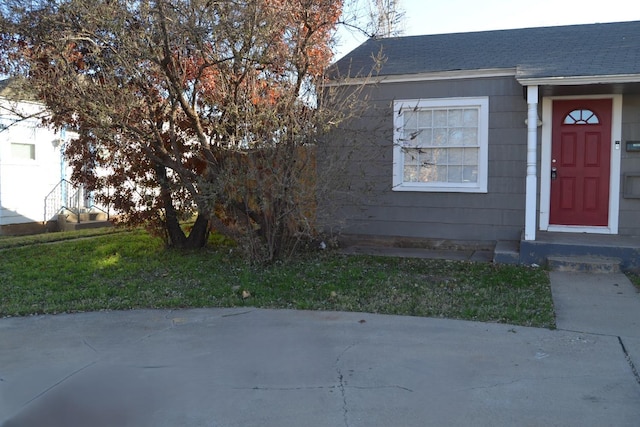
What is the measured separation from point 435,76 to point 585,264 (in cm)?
394

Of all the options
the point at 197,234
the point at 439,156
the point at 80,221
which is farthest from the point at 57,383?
the point at 80,221

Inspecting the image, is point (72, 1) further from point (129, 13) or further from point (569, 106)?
point (569, 106)

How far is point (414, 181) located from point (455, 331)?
481 centimetres

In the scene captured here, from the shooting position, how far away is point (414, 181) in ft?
33.0

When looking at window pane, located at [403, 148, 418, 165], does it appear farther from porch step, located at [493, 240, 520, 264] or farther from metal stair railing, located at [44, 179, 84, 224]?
metal stair railing, located at [44, 179, 84, 224]

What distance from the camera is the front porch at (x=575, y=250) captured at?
26.2 ft

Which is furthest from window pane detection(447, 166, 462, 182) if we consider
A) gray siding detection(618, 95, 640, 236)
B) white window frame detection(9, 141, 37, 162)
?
white window frame detection(9, 141, 37, 162)

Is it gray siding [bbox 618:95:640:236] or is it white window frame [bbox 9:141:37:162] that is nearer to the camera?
gray siding [bbox 618:95:640:236]

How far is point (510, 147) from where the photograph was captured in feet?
30.9

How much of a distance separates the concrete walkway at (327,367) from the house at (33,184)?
Answer: 8.81 m

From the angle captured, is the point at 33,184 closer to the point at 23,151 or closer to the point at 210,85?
the point at 23,151

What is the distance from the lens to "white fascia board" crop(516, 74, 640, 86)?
8.01 m

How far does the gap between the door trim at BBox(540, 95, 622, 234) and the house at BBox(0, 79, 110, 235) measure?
10523 mm

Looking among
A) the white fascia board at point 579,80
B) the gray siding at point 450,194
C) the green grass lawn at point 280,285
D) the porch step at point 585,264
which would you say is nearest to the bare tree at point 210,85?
the green grass lawn at point 280,285
